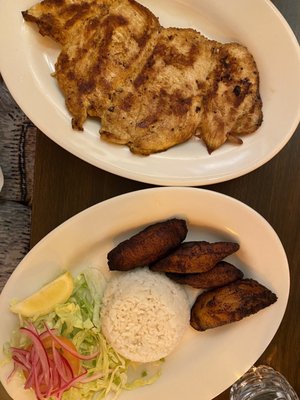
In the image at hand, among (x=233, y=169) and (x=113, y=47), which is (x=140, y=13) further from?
(x=233, y=169)

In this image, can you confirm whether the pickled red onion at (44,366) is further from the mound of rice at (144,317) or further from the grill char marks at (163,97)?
the grill char marks at (163,97)

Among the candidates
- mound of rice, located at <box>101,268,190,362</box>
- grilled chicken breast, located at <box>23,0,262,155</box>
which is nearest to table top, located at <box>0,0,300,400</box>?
grilled chicken breast, located at <box>23,0,262,155</box>

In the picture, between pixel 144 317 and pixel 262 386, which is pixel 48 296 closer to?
pixel 144 317

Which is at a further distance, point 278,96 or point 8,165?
point 8,165

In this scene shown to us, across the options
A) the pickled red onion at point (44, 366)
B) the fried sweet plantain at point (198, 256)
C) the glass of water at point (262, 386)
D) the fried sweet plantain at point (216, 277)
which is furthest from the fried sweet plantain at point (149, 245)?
the glass of water at point (262, 386)

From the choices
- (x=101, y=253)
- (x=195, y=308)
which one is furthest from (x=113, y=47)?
(x=195, y=308)

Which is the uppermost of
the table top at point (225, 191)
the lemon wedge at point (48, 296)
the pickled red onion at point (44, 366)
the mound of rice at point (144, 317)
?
the table top at point (225, 191)

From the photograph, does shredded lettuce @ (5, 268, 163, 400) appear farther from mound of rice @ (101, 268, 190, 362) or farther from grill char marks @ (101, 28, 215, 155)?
grill char marks @ (101, 28, 215, 155)
